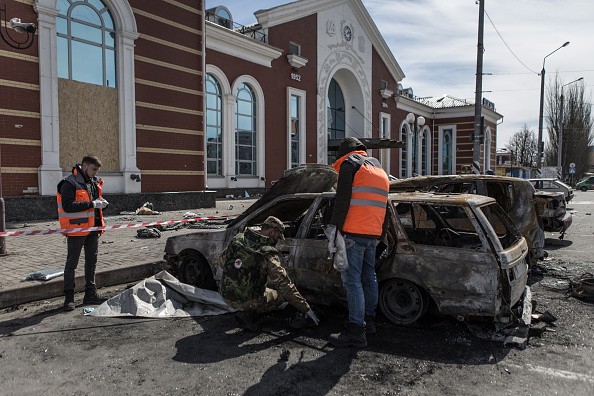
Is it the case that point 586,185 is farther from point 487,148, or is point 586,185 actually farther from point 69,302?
point 69,302

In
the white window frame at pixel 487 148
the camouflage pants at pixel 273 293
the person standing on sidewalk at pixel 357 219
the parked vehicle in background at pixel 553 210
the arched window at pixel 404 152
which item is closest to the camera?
the person standing on sidewalk at pixel 357 219

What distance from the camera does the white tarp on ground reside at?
5.04m

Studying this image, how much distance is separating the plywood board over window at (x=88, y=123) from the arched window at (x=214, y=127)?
18.4 ft

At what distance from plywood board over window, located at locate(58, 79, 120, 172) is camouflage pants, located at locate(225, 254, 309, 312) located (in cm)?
1037

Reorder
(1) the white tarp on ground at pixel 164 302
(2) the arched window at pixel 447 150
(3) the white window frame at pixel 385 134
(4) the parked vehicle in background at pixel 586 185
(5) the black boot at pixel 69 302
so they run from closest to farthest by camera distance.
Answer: (1) the white tarp on ground at pixel 164 302 → (5) the black boot at pixel 69 302 → (3) the white window frame at pixel 385 134 → (2) the arched window at pixel 447 150 → (4) the parked vehicle in background at pixel 586 185

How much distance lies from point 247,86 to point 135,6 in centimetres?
770

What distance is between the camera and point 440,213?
19.4 feet

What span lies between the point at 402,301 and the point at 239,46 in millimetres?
17802

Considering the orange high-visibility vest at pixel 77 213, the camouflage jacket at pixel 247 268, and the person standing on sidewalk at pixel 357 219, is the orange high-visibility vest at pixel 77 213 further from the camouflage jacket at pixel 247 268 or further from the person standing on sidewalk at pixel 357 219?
the person standing on sidewalk at pixel 357 219

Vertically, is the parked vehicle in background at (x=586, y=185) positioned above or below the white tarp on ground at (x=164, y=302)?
above

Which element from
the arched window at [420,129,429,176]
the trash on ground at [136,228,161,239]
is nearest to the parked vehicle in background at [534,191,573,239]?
the trash on ground at [136,228,161,239]

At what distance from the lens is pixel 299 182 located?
589 cm

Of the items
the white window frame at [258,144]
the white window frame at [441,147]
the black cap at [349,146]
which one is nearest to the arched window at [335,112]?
the white window frame at [258,144]

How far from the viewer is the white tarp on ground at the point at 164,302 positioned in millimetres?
5039
